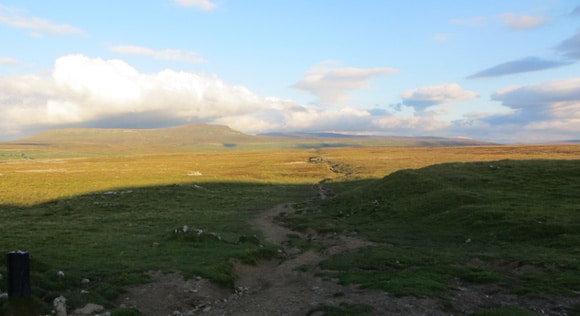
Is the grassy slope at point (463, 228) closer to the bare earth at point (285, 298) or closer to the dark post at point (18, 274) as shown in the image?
the bare earth at point (285, 298)

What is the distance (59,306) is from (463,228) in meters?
26.9

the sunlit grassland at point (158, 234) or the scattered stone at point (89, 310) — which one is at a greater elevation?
the scattered stone at point (89, 310)

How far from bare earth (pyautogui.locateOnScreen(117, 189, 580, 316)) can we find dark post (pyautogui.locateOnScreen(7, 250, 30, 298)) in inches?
138

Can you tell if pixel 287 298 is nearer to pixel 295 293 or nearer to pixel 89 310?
pixel 295 293

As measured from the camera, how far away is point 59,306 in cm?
1450

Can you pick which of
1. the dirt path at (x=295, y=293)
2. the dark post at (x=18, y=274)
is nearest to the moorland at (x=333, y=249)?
the dirt path at (x=295, y=293)

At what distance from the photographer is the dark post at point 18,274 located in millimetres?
13562

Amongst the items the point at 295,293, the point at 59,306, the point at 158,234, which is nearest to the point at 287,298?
the point at 295,293

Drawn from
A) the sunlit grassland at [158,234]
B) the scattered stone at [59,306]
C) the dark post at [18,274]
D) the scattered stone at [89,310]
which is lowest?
the sunlit grassland at [158,234]

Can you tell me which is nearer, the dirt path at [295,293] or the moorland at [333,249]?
the dirt path at [295,293]

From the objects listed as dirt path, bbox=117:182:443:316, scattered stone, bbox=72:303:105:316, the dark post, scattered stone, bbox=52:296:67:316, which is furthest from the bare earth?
the dark post

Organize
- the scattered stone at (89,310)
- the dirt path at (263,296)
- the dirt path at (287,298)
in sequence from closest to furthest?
the scattered stone at (89,310), the dirt path at (287,298), the dirt path at (263,296)

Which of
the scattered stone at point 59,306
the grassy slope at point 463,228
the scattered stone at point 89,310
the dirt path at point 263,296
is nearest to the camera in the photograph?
the scattered stone at point 59,306

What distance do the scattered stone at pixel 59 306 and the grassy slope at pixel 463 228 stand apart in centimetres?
1166
